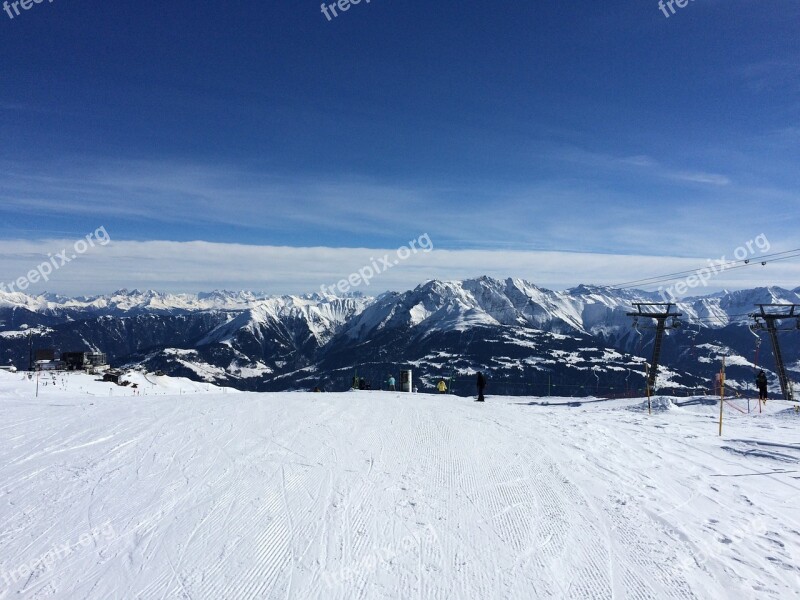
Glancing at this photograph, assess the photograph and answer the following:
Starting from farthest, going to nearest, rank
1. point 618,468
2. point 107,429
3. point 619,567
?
point 107,429
point 618,468
point 619,567

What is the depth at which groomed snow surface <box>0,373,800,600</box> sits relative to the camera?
653 cm

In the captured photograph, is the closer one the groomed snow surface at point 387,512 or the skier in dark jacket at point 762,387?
the groomed snow surface at point 387,512

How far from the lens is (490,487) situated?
34.1 ft

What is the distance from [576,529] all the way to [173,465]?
873 centimetres

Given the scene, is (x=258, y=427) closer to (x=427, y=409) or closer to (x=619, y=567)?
(x=427, y=409)

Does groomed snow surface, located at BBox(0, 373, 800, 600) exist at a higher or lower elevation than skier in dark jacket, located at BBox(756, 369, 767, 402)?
higher

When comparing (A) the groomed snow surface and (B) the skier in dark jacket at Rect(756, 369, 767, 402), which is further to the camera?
(B) the skier in dark jacket at Rect(756, 369, 767, 402)

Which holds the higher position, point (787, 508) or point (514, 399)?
point (787, 508)

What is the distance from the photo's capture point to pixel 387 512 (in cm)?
872

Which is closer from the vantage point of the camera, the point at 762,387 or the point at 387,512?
the point at 387,512

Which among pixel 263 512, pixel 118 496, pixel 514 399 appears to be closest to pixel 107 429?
pixel 118 496

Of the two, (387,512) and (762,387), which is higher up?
(387,512)

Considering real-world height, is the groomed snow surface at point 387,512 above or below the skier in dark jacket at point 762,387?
above

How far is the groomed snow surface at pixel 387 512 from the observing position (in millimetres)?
6531
